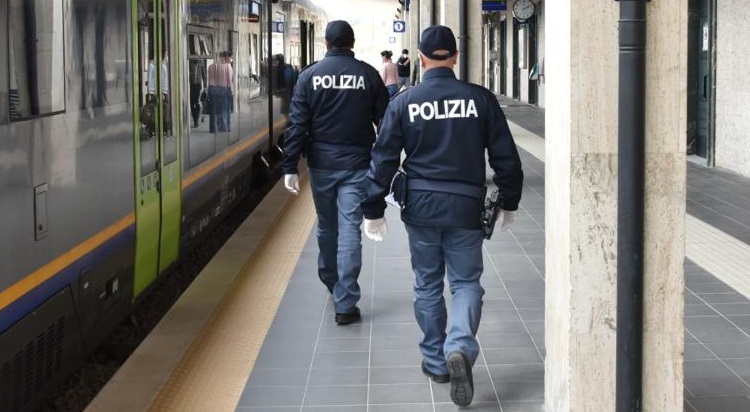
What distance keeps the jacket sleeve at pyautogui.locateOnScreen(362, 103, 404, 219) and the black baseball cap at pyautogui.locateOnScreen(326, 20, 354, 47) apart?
1.58m

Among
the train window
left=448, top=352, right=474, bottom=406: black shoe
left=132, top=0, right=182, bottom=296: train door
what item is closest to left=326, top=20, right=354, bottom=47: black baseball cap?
left=132, top=0, right=182, bottom=296: train door

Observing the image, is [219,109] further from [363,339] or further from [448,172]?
[448,172]

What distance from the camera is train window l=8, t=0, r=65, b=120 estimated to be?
4.41 m

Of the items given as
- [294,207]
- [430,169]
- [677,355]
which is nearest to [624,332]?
[677,355]

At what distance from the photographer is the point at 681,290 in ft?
14.2

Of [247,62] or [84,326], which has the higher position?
[247,62]

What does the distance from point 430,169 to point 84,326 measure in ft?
6.09

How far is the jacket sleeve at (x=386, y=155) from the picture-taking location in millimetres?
5344

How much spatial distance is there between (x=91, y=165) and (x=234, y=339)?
1529 mm

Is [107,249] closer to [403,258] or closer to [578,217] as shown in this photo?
[578,217]

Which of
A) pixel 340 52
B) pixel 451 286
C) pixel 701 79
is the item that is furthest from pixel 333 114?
pixel 701 79

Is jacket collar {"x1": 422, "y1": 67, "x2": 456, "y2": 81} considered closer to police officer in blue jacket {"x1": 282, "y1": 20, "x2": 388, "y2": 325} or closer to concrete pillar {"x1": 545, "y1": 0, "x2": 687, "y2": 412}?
concrete pillar {"x1": 545, "y1": 0, "x2": 687, "y2": 412}

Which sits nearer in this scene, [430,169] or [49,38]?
[49,38]

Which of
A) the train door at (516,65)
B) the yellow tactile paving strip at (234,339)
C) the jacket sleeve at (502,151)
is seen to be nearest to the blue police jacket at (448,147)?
the jacket sleeve at (502,151)
